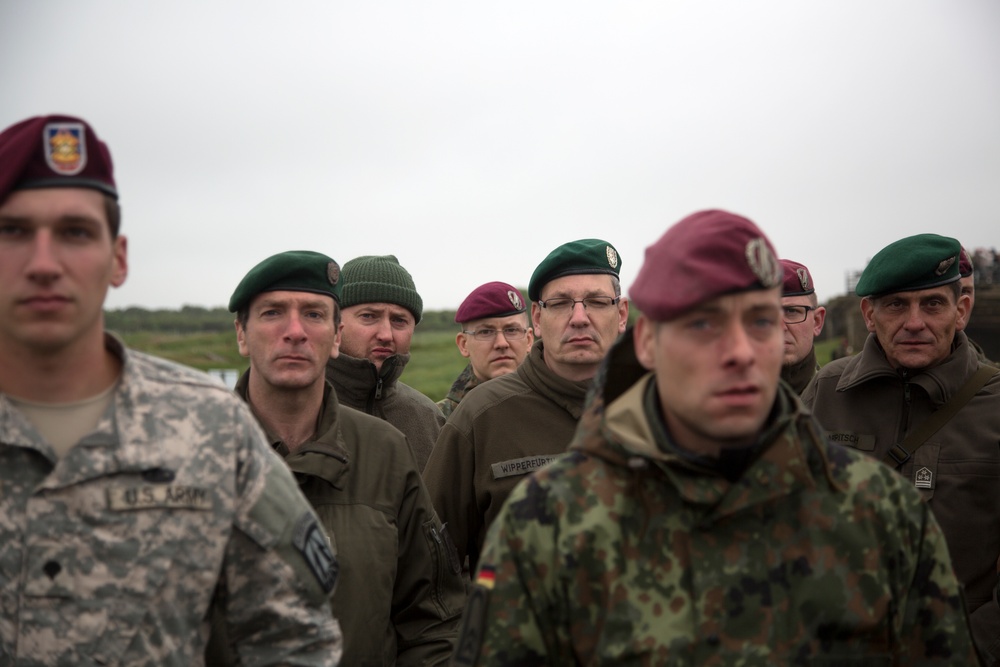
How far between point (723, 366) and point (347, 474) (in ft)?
6.76

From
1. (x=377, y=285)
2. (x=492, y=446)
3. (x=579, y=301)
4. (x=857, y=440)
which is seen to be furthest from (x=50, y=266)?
(x=857, y=440)

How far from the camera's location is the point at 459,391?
322 inches

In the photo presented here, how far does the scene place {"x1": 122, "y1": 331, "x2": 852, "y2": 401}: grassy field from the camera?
2435 cm

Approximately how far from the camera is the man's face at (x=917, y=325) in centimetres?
488

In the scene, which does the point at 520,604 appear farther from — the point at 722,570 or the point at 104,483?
the point at 104,483

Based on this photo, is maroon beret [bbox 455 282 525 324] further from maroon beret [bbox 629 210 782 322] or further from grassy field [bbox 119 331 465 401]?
grassy field [bbox 119 331 465 401]

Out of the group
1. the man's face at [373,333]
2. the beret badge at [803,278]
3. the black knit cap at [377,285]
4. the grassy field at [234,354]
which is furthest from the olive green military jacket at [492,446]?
the grassy field at [234,354]

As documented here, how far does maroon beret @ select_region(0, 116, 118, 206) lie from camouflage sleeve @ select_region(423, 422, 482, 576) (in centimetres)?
266

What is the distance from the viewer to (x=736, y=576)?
2.75m

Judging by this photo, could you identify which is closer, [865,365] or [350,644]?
[350,644]

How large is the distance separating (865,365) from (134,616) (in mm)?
3862

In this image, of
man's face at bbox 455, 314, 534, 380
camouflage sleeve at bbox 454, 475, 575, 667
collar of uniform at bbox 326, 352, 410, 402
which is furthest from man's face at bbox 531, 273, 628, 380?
camouflage sleeve at bbox 454, 475, 575, 667

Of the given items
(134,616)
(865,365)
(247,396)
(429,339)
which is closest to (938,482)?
(865,365)

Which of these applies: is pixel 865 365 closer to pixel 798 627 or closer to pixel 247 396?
pixel 798 627
